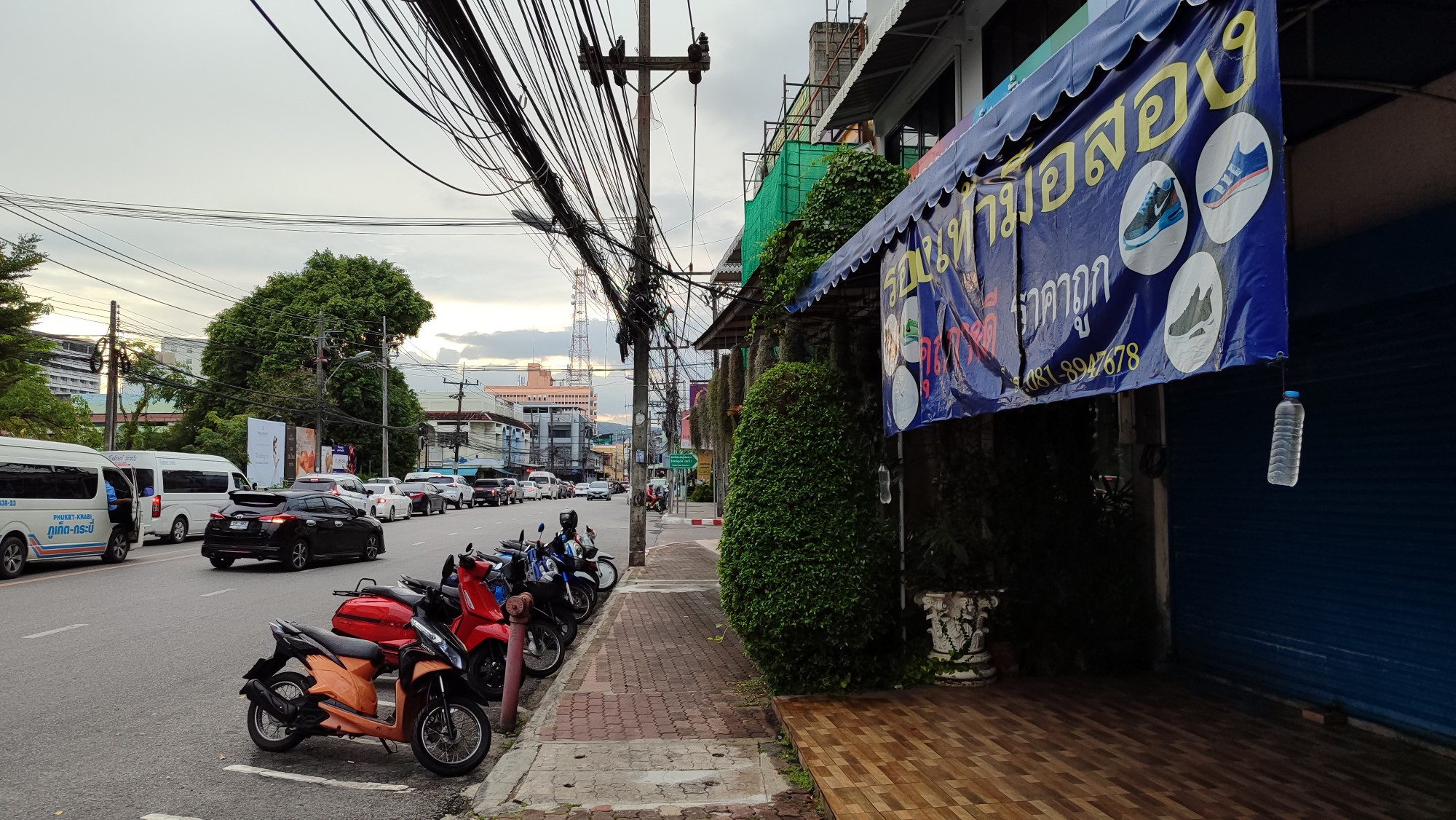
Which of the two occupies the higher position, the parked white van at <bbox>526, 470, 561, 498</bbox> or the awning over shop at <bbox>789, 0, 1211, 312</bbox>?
the awning over shop at <bbox>789, 0, 1211, 312</bbox>

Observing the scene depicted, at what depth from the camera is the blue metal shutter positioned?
5.10 metres

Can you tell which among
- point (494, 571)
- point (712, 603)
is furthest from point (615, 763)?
point (712, 603)

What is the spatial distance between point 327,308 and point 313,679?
4207 cm

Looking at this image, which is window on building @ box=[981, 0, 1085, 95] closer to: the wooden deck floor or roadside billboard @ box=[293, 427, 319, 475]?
the wooden deck floor

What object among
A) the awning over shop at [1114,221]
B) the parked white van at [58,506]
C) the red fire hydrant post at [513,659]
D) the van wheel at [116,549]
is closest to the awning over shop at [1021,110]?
the awning over shop at [1114,221]

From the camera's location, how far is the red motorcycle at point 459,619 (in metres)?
7.24

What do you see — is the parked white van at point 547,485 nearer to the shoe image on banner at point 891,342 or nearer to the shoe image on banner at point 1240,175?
the shoe image on banner at point 891,342

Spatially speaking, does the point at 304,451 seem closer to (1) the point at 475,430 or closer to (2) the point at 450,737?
(2) the point at 450,737

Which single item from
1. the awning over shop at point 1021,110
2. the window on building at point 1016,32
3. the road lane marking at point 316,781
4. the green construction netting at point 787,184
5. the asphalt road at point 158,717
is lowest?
the road lane marking at point 316,781

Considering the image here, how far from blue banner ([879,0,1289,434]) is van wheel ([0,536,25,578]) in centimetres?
1488

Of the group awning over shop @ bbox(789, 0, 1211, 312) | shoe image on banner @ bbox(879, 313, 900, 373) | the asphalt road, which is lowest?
the asphalt road

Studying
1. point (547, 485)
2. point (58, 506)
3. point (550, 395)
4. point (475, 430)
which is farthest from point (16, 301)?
point (550, 395)

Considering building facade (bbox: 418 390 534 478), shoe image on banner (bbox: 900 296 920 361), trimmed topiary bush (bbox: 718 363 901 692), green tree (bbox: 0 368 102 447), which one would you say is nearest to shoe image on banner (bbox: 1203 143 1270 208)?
shoe image on banner (bbox: 900 296 920 361)

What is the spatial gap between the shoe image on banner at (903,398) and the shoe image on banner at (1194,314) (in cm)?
263
